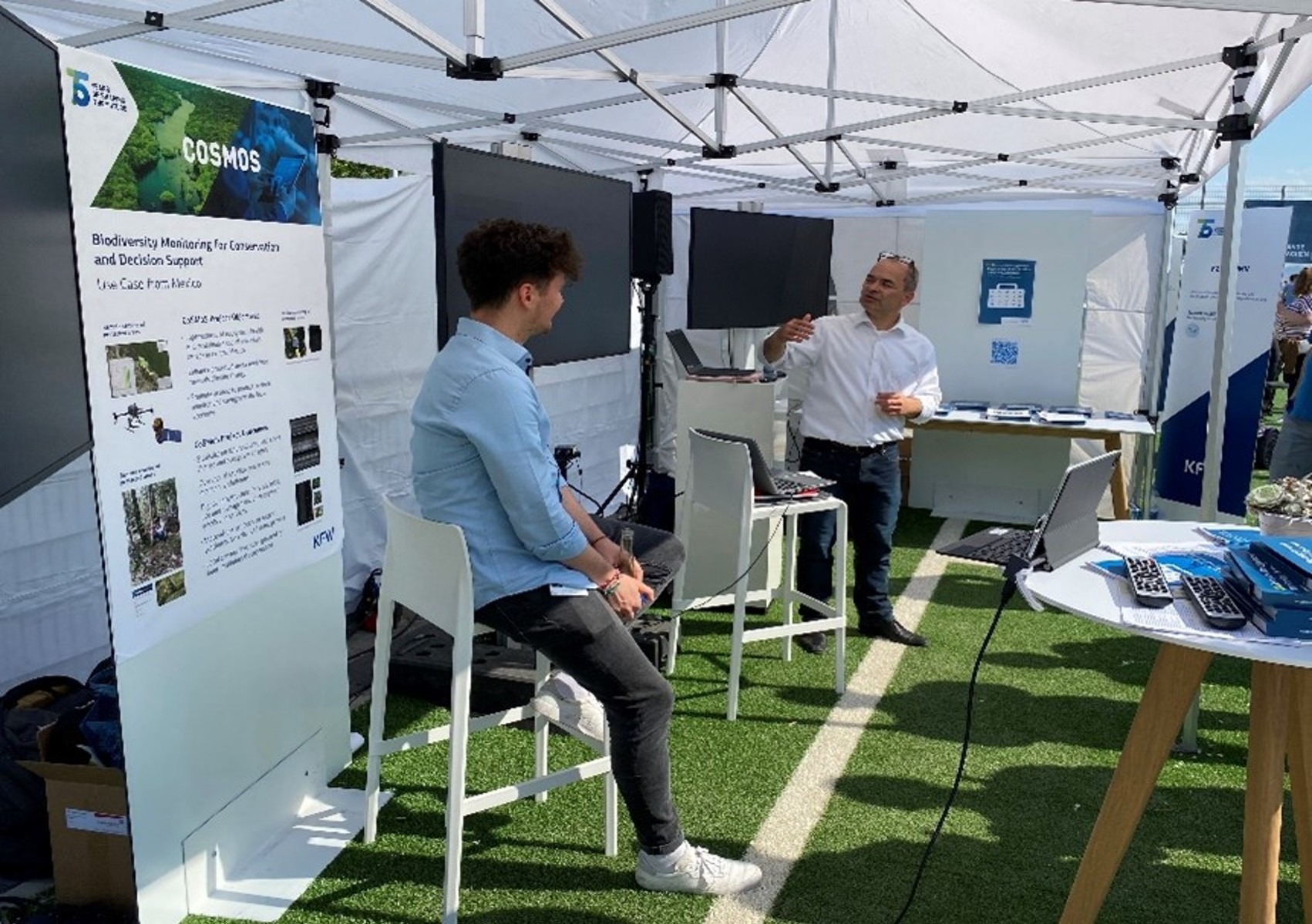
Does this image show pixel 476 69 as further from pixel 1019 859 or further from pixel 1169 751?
pixel 1019 859

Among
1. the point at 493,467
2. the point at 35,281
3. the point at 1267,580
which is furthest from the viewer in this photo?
the point at 493,467

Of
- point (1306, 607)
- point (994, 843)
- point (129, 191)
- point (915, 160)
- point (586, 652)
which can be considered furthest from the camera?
point (915, 160)

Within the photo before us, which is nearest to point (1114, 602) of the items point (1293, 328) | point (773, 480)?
point (773, 480)

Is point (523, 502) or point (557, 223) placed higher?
point (557, 223)

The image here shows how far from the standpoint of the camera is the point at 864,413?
404 centimetres

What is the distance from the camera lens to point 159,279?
6.86 feet

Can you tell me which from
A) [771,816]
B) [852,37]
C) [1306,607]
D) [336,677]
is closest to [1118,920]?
[771,816]

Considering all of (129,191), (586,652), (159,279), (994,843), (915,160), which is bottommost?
(994,843)

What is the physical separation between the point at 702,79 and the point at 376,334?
179 centimetres

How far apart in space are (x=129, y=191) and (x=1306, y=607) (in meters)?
2.30

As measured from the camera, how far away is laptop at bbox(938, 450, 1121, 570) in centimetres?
207

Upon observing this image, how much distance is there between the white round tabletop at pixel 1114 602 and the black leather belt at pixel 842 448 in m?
1.52

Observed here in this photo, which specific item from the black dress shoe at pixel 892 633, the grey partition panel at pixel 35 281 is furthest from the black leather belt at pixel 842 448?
the grey partition panel at pixel 35 281

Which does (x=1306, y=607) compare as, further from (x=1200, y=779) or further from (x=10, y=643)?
(x=10, y=643)
